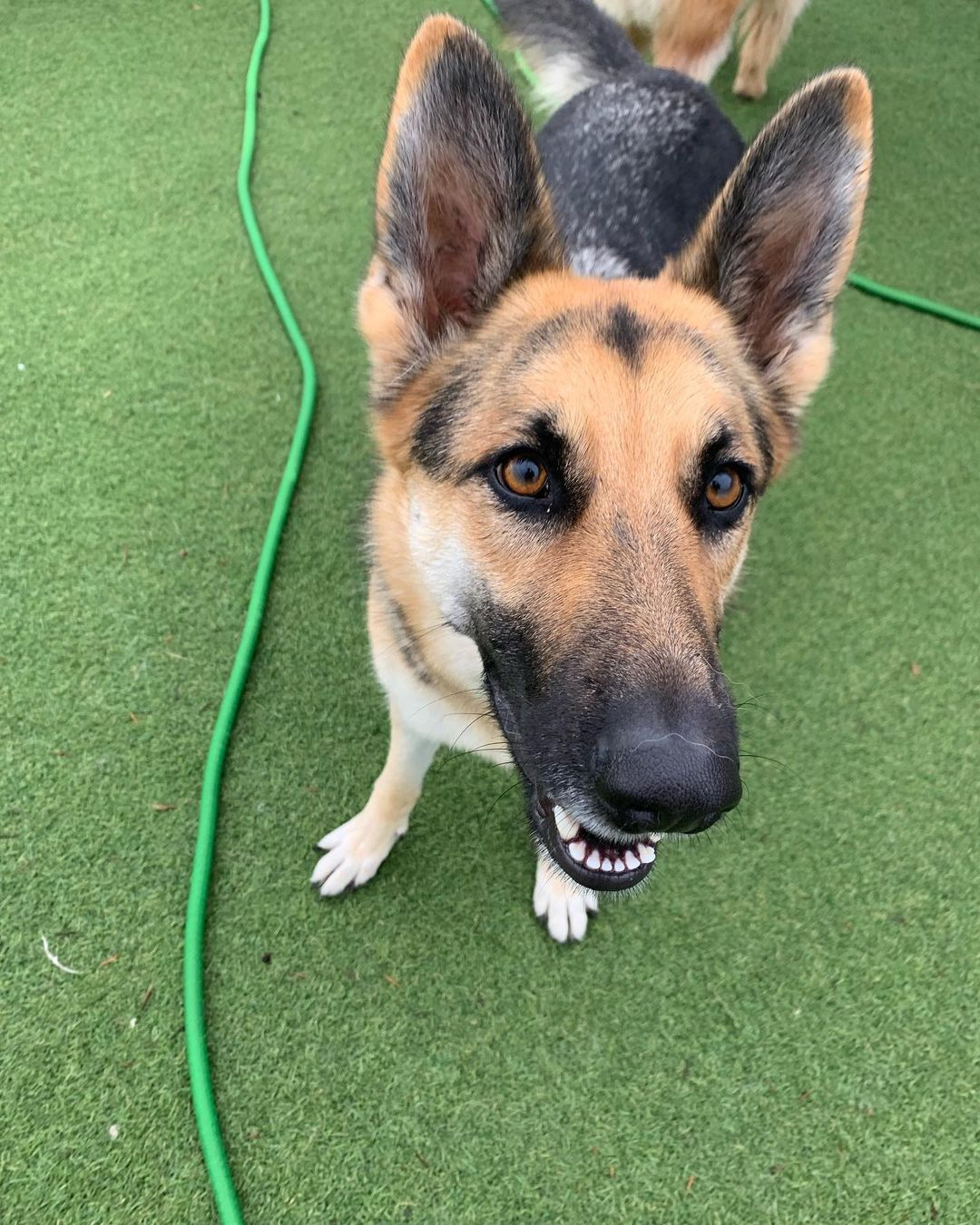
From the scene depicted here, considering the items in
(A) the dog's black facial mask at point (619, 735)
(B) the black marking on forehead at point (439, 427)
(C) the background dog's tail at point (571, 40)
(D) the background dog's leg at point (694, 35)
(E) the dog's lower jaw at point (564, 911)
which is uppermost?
(D) the background dog's leg at point (694, 35)

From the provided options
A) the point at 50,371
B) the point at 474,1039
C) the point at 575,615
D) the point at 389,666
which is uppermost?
the point at 575,615

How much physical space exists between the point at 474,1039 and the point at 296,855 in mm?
802

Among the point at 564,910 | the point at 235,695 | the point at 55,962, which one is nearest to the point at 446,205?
the point at 235,695

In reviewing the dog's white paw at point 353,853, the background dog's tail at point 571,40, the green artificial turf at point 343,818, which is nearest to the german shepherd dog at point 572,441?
the dog's white paw at point 353,853

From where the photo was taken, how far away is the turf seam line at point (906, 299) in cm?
443

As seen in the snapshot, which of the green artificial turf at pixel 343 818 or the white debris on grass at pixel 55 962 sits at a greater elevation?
the green artificial turf at pixel 343 818

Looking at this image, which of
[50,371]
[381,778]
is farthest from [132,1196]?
[50,371]

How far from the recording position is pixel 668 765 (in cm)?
126

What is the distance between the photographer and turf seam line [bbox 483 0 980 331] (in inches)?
174

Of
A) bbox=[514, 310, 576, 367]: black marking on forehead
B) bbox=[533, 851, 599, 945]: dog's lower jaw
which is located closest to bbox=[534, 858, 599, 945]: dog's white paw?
bbox=[533, 851, 599, 945]: dog's lower jaw

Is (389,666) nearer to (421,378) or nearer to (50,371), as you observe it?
(421,378)

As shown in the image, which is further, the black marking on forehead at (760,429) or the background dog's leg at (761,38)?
the background dog's leg at (761,38)

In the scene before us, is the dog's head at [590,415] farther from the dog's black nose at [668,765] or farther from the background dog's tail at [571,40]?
the background dog's tail at [571,40]

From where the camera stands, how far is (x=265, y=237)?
4242 millimetres
